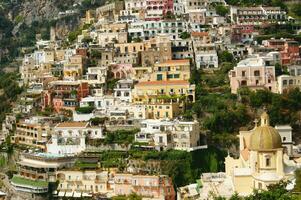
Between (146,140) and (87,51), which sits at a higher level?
(87,51)

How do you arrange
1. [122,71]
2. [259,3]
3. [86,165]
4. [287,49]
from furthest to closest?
[259,3] < [122,71] < [287,49] < [86,165]

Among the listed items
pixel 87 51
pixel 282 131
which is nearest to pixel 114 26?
pixel 87 51

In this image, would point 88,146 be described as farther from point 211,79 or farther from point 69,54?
point 69,54

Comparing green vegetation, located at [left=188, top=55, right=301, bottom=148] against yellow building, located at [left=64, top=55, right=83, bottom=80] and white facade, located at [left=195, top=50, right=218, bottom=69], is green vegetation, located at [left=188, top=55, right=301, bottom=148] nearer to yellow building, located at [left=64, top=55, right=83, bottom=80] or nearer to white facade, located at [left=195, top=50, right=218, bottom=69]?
white facade, located at [left=195, top=50, right=218, bottom=69]

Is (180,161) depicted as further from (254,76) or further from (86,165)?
(254,76)

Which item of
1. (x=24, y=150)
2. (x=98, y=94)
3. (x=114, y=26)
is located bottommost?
(x=24, y=150)

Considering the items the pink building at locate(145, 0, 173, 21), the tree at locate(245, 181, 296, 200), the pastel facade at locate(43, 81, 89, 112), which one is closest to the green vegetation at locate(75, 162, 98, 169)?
the pastel facade at locate(43, 81, 89, 112)

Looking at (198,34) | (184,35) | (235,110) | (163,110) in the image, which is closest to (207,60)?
(198,34)
